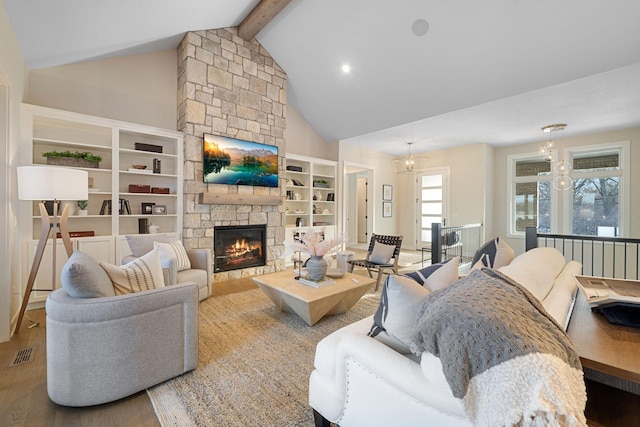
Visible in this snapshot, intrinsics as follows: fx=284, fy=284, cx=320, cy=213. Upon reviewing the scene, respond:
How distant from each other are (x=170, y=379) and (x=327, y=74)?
4.82m

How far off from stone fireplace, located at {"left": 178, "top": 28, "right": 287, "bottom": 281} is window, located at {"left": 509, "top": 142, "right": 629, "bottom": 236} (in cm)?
563

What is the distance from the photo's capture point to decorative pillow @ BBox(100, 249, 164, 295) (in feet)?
5.93

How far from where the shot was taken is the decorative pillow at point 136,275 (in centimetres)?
181

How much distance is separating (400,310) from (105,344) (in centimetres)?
165

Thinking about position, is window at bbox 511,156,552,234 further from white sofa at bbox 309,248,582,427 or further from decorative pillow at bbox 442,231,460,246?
white sofa at bbox 309,248,582,427

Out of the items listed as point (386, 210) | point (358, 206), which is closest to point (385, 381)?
point (386, 210)

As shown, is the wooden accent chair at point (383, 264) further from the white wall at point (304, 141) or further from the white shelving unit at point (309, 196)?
the white wall at point (304, 141)

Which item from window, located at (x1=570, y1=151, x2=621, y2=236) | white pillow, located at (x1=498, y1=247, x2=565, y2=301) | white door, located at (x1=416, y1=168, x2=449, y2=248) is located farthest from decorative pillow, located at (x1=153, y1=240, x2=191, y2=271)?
window, located at (x1=570, y1=151, x2=621, y2=236)

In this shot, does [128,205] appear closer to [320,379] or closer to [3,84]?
[3,84]

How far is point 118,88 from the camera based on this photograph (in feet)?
13.3

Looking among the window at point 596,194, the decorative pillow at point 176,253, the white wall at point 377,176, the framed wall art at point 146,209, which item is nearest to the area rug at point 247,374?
the decorative pillow at point 176,253

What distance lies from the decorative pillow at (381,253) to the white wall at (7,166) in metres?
3.96

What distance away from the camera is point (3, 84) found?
7.70 feet

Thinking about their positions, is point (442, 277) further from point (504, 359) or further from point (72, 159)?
point (72, 159)
